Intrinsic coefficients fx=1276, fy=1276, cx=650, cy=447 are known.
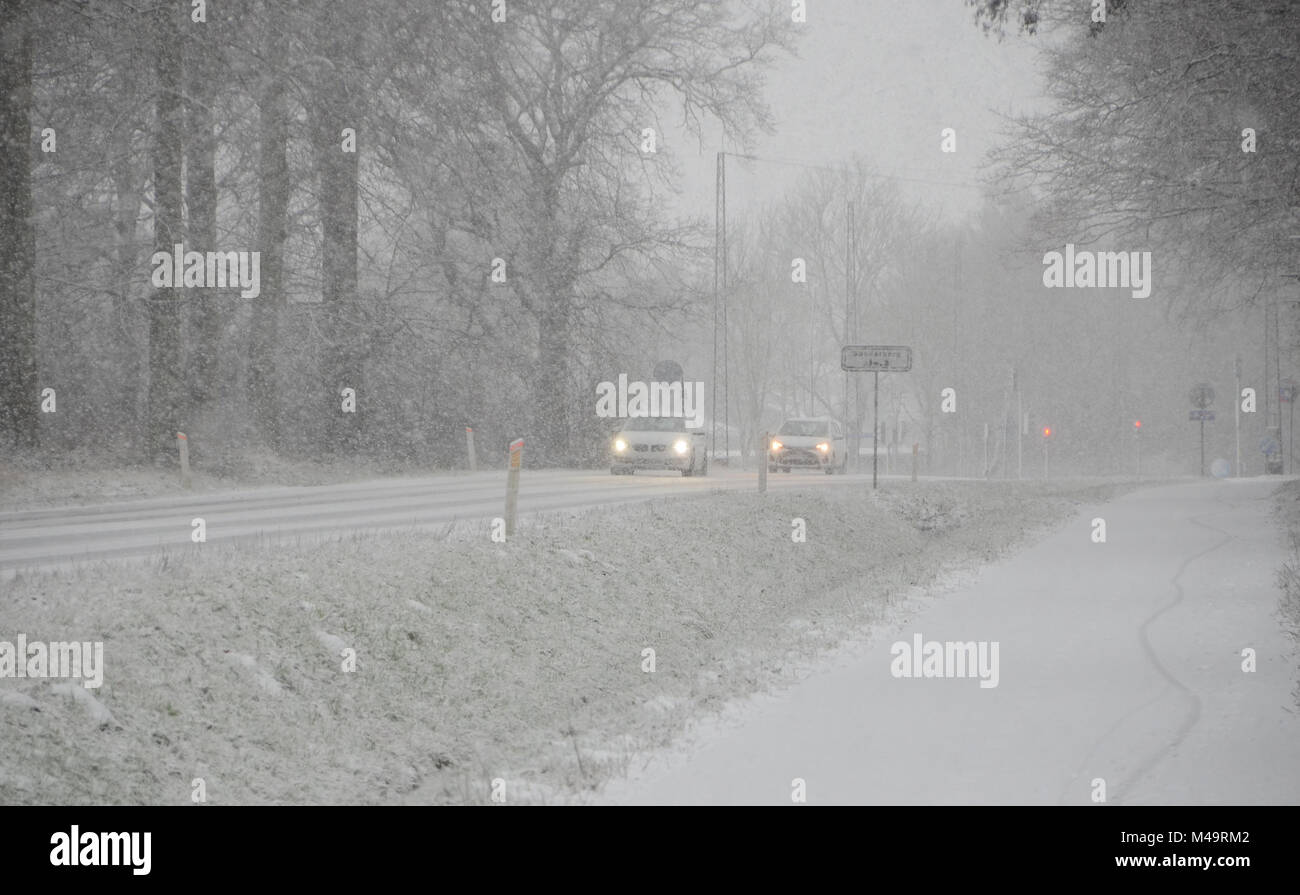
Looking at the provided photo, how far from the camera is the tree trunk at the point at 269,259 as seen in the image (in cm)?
2397

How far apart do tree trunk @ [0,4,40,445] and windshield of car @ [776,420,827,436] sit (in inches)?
885

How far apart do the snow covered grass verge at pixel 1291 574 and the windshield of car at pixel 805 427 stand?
16019 mm

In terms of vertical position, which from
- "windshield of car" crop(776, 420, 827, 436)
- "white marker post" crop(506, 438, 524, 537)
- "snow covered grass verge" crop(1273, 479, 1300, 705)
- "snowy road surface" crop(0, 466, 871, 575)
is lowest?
"snow covered grass verge" crop(1273, 479, 1300, 705)

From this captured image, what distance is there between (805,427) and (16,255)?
23426 mm

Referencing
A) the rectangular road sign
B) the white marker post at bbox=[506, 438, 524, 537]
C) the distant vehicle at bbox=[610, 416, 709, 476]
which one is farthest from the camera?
the distant vehicle at bbox=[610, 416, 709, 476]

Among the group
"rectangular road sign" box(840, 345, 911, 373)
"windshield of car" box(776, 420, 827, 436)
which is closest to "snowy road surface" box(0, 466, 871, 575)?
"rectangular road sign" box(840, 345, 911, 373)

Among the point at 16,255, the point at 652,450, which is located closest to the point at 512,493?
the point at 16,255

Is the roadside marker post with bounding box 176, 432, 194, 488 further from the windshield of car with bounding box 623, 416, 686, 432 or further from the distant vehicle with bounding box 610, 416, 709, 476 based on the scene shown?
the windshield of car with bounding box 623, 416, 686, 432

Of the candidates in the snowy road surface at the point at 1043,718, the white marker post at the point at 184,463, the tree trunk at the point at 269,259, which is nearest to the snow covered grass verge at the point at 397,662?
the snowy road surface at the point at 1043,718

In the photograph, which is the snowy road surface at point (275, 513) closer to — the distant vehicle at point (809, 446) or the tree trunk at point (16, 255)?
the tree trunk at point (16, 255)

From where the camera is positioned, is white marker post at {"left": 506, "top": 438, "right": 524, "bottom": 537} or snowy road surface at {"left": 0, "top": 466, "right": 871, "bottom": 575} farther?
white marker post at {"left": 506, "top": 438, "right": 524, "bottom": 537}

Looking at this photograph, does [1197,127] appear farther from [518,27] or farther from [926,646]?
[518,27]

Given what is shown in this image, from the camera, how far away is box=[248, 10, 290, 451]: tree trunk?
24.0 meters

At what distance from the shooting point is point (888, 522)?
23344 millimetres
